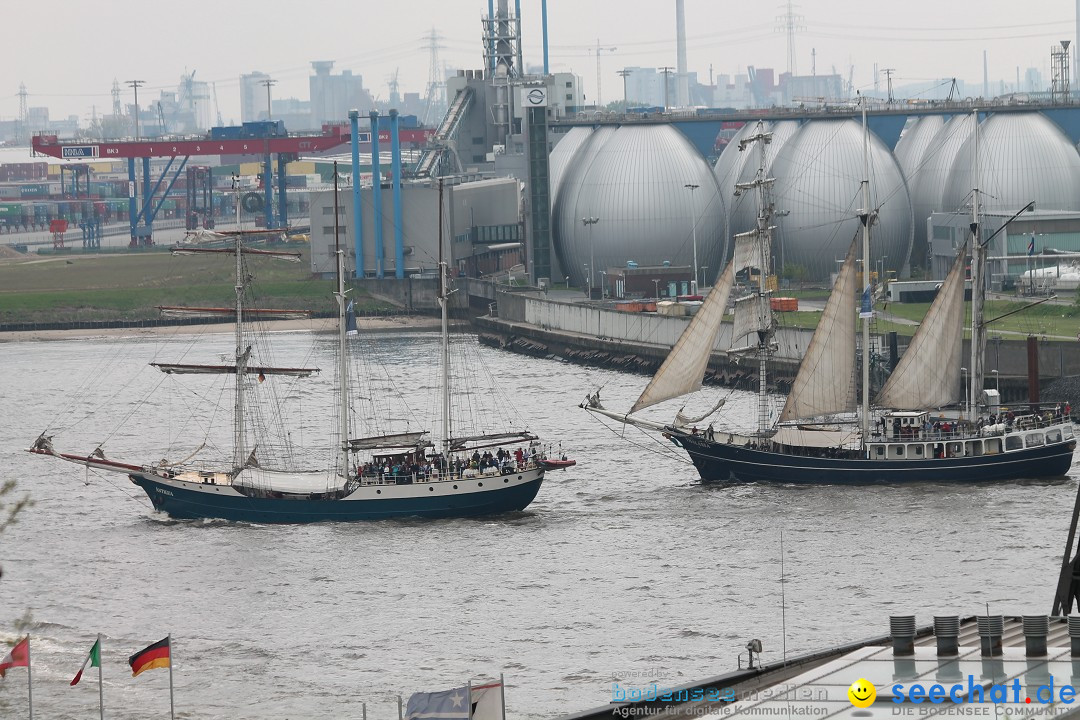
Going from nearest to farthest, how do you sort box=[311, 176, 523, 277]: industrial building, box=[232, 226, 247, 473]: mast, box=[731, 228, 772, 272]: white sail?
box=[232, 226, 247, 473]: mast
box=[731, 228, 772, 272]: white sail
box=[311, 176, 523, 277]: industrial building

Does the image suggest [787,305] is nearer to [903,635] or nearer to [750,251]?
[750,251]

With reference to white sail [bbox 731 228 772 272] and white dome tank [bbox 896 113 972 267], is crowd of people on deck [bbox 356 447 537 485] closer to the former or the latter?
white sail [bbox 731 228 772 272]

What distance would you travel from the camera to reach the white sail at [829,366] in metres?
56.2

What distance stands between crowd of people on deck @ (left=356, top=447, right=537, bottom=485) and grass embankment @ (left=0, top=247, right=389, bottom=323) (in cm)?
4721

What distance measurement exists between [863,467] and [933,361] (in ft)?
16.0

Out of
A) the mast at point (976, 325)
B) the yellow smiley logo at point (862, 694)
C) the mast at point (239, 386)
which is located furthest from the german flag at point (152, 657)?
the mast at point (976, 325)

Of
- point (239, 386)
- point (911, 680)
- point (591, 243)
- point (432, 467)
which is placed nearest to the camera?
point (911, 680)

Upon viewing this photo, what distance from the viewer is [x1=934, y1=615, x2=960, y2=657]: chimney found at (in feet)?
76.0

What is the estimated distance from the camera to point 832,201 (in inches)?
3922

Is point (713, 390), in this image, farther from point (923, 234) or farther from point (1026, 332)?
point (923, 234)

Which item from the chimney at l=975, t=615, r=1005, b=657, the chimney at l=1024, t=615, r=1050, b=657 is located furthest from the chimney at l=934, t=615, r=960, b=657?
the chimney at l=1024, t=615, r=1050, b=657

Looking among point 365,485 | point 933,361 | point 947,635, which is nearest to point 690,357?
point 933,361

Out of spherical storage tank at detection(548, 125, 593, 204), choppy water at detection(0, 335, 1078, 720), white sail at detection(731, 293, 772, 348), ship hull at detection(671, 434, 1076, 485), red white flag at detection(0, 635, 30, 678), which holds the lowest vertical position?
choppy water at detection(0, 335, 1078, 720)

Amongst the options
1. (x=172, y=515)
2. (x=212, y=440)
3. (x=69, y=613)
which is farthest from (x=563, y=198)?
(x=69, y=613)
